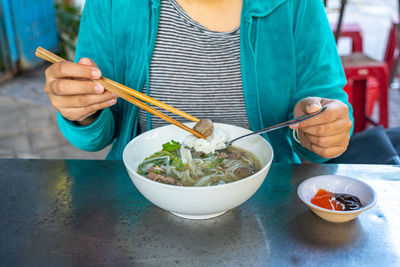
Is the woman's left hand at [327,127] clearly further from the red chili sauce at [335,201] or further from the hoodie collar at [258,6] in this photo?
the hoodie collar at [258,6]

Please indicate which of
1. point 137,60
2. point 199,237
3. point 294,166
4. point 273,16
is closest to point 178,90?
point 137,60

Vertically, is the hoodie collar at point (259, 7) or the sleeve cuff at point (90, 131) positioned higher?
the hoodie collar at point (259, 7)

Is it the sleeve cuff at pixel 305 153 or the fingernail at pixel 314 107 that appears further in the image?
the sleeve cuff at pixel 305 153

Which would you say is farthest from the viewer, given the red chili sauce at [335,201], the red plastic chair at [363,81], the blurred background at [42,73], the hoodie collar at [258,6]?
the blurred background at [42,73]

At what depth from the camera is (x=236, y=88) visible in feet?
5.46

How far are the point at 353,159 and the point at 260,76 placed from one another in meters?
0.64

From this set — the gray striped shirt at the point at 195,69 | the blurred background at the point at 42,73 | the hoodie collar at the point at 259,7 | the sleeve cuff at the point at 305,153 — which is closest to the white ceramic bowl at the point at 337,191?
the sleeve cuff at the point at 305,153

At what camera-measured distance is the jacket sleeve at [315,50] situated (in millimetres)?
1566

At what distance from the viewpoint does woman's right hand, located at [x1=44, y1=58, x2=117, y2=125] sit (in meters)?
1.12

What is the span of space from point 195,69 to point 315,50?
493 mm

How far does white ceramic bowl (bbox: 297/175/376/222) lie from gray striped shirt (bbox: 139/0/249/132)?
1.94 ft

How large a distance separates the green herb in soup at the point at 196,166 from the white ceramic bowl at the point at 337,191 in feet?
0.52

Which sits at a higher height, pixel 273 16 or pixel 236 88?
pixel 273 16

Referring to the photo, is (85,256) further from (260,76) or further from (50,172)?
(260,76)
